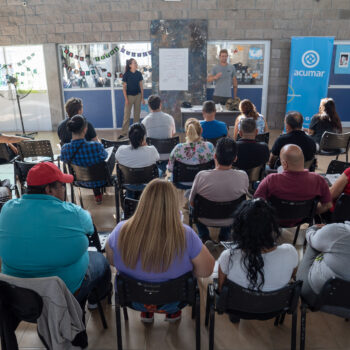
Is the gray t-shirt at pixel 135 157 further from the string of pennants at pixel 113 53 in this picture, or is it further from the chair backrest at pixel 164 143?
the string of pennants at pixel 113 53

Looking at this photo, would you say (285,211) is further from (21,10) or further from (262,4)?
(21,10)

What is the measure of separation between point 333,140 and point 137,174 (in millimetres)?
2889

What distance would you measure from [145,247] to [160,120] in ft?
10.7

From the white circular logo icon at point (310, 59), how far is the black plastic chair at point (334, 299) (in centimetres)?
628

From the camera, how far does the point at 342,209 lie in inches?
116

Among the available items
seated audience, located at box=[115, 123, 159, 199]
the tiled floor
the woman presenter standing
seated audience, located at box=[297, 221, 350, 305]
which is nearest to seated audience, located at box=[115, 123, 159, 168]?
seated audience, located at box=[115, 123, 159, 199]

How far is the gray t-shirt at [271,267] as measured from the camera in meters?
1.98

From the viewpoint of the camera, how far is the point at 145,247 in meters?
1.94

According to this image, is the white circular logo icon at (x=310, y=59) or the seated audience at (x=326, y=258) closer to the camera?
the seated audience at (x=326, y=258)

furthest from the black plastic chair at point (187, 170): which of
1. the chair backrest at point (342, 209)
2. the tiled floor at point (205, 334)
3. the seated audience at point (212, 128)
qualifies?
the tiled floor at point (205, 334)

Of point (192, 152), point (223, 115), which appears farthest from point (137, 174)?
point (223, 115)

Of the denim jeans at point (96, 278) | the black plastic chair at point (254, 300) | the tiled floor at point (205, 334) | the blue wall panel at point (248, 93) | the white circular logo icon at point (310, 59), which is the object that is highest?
the white circular logo icon at point (310, 59)

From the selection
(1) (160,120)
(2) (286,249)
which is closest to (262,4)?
(1) (160,120)

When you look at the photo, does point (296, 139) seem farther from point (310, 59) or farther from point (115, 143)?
point (310, 59)
